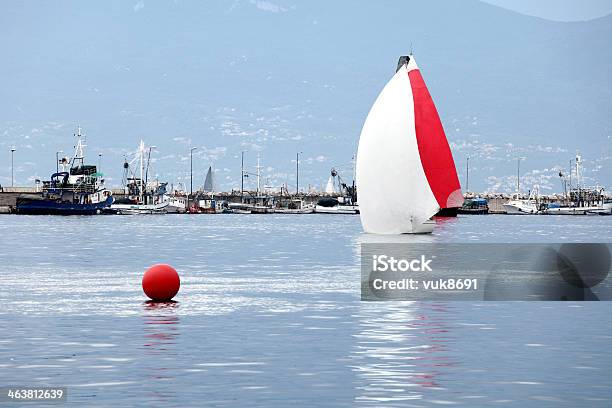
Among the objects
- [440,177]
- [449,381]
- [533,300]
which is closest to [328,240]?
[440,177]

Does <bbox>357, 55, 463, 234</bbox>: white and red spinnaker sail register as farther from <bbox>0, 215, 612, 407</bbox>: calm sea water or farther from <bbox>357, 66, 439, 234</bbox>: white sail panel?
Answer: <bbox>0, 215, 612, 407</bbox>: calm sea water

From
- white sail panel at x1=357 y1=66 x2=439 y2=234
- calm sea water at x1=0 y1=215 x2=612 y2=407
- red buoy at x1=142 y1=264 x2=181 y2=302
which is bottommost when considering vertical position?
calm sea water at x1=0 y1=215 x2=612 y2=407

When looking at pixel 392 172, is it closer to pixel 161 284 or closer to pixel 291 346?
pixel 161 284

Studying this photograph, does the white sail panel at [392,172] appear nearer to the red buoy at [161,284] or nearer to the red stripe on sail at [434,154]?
the red stripe on sail at [434,154]

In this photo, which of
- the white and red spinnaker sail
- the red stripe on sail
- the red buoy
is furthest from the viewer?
the red stripe on sail

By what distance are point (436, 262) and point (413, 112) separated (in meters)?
23.0

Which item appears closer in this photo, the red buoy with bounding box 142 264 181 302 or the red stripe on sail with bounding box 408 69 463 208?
the red buoy with bounding box 142 264 181 302

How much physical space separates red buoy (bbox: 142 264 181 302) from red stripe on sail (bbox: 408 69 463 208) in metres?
47.7

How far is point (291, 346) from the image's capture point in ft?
111

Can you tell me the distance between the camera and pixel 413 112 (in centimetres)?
9181

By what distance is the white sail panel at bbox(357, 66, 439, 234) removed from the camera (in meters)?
89.4

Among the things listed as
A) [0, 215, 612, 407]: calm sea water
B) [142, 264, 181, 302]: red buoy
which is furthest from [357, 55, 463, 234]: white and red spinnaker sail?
[142, 264, 181, 302]: red buoy

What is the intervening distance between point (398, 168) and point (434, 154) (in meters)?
4.52

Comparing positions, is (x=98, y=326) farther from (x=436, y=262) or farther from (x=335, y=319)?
(x=436, y=262)
